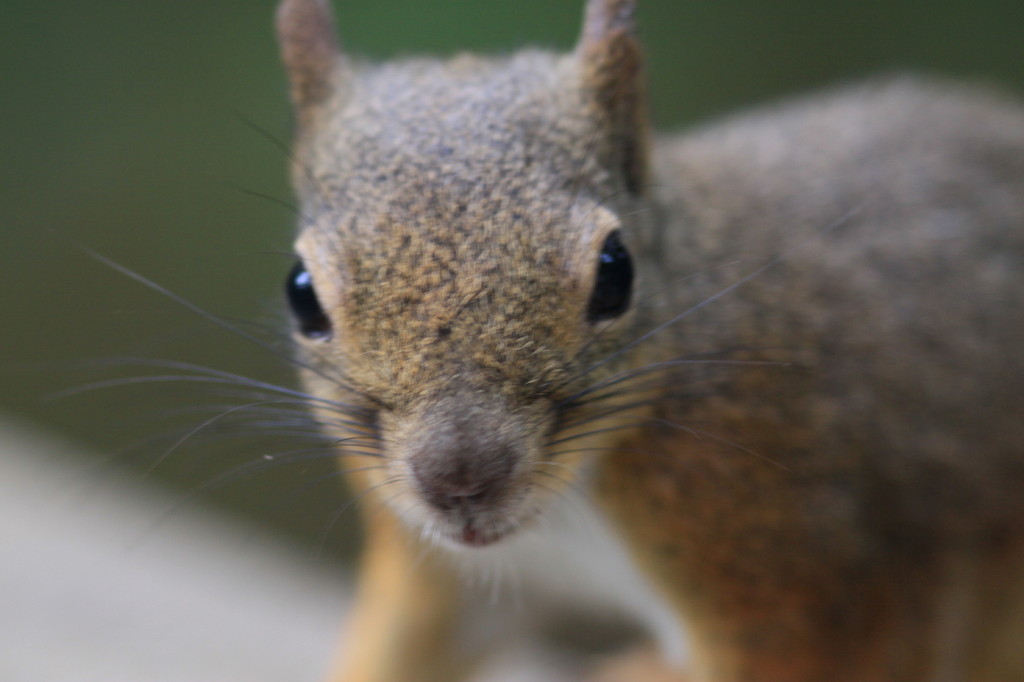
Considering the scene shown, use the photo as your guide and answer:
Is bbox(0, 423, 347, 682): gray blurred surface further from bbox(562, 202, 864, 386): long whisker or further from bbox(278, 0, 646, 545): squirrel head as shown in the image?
bbox(562, 202, 864, 386): long whisker

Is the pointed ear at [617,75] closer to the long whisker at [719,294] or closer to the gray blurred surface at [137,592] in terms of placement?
the long whisker at [719,294]

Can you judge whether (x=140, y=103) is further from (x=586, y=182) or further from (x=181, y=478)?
(x=586, y=182)

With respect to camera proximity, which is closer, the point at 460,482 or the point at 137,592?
the point at 460,482

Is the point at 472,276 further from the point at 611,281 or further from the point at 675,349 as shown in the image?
the point at 675,349

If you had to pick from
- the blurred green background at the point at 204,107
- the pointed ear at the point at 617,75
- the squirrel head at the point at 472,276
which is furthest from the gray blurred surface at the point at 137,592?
the pointed ear at the point at 617,75

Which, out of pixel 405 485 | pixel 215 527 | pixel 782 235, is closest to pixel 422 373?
pixel 405 485

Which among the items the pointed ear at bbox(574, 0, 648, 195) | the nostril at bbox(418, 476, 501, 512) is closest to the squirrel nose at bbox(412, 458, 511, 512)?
the nostril at bbox(418, 476, 501, 512)

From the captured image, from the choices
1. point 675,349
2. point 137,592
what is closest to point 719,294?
point 675,349
